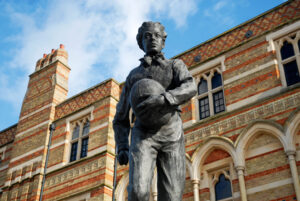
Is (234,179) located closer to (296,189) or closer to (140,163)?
(296,189)

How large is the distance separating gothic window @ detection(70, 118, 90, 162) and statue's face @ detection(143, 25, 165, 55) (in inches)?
428

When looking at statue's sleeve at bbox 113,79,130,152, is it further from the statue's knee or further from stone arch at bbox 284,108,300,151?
stone arch at bbox 284,108,300,151

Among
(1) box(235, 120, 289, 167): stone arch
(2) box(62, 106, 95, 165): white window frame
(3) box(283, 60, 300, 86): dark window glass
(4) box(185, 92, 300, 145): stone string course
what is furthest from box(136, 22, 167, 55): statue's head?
(2) box(62, 106, 95, 165): white window frame

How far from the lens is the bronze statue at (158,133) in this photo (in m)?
3.06

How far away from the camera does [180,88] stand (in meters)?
3.23

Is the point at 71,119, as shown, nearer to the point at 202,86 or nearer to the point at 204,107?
the point at 202,86

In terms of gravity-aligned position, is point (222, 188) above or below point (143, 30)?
above

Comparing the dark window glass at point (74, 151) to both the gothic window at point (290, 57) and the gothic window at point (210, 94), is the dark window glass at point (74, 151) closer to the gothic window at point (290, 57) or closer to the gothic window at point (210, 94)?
the gothic window at point (210, 94)

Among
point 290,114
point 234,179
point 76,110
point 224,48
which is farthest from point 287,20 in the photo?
point 76,110

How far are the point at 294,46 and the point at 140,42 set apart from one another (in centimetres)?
803

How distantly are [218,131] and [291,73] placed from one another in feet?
8.22

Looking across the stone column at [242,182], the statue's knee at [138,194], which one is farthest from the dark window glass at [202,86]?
the statue's knee at [138,194]

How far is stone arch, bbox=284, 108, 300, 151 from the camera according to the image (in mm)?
9305

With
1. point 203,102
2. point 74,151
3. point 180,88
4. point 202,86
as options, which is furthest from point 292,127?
point 74,151
